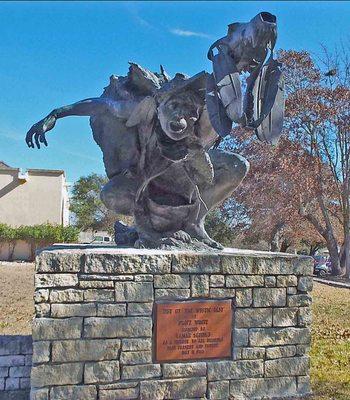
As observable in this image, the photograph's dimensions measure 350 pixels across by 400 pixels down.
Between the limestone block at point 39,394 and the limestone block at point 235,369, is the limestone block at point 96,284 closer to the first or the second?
the limestone block at point 39,394

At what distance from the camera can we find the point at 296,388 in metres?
4.03

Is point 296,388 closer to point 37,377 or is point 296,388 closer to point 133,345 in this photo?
point 133,345

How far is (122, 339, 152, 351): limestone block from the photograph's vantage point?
3.63 m

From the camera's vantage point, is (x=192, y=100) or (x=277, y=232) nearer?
(x=192, y=100)

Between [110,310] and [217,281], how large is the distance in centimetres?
87

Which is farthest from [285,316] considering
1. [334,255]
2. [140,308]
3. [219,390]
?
[334,255]

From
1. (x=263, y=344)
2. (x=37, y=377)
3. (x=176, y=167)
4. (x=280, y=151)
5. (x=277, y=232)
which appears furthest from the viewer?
(x=277, y=232)

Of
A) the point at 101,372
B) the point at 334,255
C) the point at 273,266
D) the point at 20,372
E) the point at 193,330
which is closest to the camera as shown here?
the point at 101,372

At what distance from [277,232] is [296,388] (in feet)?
60.1

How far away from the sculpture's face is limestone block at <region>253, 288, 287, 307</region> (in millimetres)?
1429

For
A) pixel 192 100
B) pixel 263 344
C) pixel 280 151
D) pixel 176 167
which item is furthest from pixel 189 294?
pixel 280 151

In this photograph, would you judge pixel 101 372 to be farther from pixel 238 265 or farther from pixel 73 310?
pixel 238 265

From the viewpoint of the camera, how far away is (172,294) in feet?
12.3

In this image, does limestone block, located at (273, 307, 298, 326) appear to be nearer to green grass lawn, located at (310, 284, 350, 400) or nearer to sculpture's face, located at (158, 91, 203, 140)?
green grass lawn, located at (310, 284, 350, 400)
